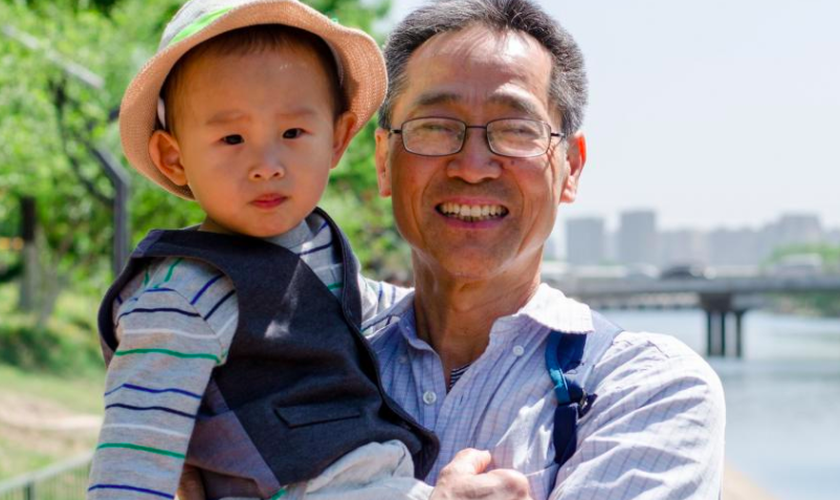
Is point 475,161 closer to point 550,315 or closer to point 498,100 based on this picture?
point 498,100

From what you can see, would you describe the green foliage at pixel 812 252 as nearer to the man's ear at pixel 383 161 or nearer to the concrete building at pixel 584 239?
the concrete building at pixel 584 239

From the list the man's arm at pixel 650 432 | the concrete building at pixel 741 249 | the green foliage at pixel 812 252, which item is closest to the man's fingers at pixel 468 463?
the man's arm at pixel 650 432

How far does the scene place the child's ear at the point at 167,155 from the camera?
238 centimetres

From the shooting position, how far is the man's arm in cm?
213

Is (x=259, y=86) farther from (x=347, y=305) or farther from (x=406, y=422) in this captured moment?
(x=406, y=422)

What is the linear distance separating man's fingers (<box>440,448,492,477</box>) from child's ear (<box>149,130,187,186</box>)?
0.83 meters

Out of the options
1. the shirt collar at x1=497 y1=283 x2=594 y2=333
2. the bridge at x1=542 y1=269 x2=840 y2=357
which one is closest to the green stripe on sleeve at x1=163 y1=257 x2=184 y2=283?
the shirt collar at x1=497 y1=283 x2=594 y2=333

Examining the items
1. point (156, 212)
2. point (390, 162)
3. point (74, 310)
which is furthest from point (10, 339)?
point (390, 162)

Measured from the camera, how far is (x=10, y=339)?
24312 millimetres

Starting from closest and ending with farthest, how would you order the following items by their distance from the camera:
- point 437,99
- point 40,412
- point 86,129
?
1. point 437,99
2. point 86,129
3. point 40,412

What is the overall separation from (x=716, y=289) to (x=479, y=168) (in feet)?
231

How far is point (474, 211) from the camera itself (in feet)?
8.41

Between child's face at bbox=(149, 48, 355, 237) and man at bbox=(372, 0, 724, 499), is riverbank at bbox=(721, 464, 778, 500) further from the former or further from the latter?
child's face at bbox=(149, 48, 355, 237)

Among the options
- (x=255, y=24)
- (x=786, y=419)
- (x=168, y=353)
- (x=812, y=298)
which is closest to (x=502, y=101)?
(x=255, y=24)
